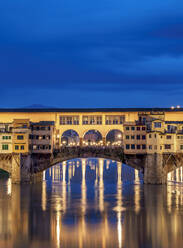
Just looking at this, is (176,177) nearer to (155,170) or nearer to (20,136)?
(155,170)

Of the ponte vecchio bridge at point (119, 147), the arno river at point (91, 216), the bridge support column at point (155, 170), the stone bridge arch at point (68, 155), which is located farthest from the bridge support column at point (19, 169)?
the bridge support column at point (155, 170)

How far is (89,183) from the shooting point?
9119cm

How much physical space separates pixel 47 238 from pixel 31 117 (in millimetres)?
54620

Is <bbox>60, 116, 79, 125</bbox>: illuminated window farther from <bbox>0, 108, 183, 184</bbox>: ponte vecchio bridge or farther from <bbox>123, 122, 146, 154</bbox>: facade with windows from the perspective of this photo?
<bbox>123, 122, 146, 154</bbox>: facade with windows

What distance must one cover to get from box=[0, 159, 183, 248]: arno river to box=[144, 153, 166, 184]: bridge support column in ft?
5.69

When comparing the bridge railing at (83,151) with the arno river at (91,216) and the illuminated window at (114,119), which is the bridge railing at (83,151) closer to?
the arno river at (91,216)

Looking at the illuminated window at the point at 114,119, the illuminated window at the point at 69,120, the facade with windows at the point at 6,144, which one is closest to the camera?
the facade with windows at the point at 6,144

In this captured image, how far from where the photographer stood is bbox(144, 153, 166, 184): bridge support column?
269ft

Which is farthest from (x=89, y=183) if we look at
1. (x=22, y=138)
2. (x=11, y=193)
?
(x=11, y=193)

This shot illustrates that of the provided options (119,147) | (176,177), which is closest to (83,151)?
(119,147)

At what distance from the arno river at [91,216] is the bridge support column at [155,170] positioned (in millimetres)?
1734

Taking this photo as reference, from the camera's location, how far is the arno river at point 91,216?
43.2m

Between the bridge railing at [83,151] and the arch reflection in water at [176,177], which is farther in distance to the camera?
the arch reflection in water at [176,177]

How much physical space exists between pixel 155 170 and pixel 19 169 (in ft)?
77.0
